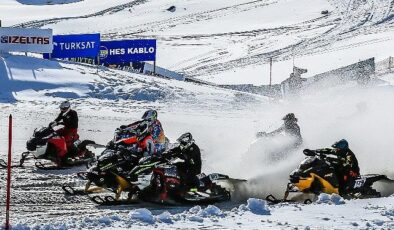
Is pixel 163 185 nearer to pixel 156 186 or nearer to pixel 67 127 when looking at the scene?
pixel 156 186

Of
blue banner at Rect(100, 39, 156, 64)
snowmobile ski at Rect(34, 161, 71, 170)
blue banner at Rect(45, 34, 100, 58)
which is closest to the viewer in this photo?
snowmobile ski at Rect(34, 161, 71, 170)

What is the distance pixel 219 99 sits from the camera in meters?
36.4

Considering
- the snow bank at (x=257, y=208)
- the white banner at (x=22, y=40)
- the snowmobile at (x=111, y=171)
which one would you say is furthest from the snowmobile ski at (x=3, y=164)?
the white banner at (x=22, y=40)

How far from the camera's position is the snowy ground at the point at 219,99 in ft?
42.3

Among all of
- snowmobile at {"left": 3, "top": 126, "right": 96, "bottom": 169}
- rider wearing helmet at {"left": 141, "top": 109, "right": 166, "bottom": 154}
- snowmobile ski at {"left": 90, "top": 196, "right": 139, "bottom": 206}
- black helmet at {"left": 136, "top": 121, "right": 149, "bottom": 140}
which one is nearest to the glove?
→ snowmobile ski at {"left": 90, "top": 196, "right": 139, "bottom": 206}

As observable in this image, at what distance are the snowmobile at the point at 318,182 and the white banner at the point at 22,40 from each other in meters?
23.9

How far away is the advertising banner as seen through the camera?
3981cm

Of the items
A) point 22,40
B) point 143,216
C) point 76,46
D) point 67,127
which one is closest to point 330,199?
point 143,216

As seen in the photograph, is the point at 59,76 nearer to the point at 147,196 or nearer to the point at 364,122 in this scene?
the point at 364,122

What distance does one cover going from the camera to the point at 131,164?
1552 cm

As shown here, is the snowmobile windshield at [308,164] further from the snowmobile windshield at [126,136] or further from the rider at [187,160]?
the snowmobile windshield at [126,136]

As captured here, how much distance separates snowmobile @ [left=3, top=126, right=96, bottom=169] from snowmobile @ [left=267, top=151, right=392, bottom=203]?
590 centimetres

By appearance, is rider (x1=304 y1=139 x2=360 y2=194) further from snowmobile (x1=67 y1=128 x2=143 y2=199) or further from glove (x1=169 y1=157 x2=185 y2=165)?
snowmobile (x1=67 y1=128 x2=143 y2=199)

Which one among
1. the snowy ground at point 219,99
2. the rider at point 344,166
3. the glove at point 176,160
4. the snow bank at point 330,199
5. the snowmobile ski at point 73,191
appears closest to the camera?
the snowy ground at point 219,99
